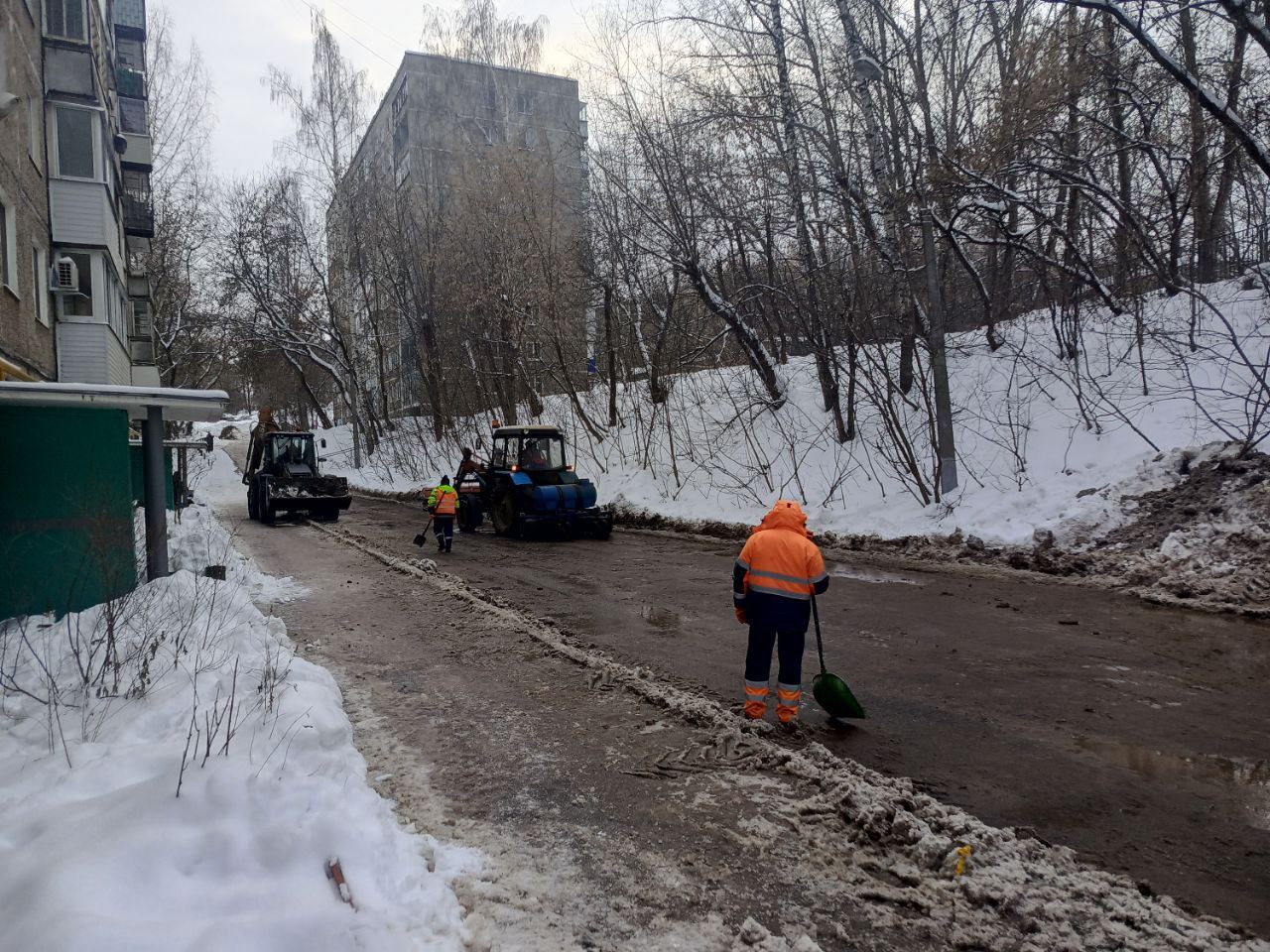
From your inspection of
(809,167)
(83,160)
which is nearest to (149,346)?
(83,160)

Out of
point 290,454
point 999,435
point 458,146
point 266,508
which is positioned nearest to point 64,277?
Result: point 266,508

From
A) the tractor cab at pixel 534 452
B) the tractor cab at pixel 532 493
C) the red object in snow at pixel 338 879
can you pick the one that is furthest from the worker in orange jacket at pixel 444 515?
the red object in snow at pixel 338 879

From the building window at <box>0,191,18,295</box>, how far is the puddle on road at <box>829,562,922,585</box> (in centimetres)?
1347

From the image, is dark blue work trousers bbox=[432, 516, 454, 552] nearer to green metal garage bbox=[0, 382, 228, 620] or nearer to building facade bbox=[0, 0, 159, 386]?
green metal garage bbox=[0, 382, 228, 620]

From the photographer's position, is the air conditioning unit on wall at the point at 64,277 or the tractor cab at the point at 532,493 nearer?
the tractor cab at the point at 532,493

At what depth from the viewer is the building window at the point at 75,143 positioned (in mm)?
17797

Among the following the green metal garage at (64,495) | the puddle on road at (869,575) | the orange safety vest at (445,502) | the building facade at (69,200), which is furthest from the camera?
the building facade at (69,200)

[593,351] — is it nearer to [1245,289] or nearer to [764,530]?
[1245,289]

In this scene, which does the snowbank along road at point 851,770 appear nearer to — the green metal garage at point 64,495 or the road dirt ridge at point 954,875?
the road dirt ridge at point 954,875

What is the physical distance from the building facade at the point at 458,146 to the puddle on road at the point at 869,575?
17.7 meters

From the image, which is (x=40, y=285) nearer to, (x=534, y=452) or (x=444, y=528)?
(x=444, y=528)

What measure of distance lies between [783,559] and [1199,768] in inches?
104

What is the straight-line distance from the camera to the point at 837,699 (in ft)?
18.7

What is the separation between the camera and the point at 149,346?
28.4m
